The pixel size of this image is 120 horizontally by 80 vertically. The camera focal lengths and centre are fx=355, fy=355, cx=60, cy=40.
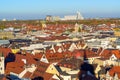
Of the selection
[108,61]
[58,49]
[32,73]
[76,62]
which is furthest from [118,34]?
[32,73]

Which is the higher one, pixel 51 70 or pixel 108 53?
pixel 51 70

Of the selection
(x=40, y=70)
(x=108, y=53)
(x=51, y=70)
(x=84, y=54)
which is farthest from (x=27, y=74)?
(x=108, y=53)

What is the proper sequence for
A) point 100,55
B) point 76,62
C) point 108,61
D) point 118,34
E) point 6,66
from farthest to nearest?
point 118,34
point 100,55
point 108,61
point 76,62
point 6,66

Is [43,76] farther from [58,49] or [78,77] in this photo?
[58,49]

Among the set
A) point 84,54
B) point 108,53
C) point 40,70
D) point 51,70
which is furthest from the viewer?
point 108,53

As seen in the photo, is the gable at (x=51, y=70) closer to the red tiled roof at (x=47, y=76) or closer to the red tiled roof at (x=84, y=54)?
the red tiled roof at (x=47, y=76)

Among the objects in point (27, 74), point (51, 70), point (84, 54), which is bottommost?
point (84, 54)

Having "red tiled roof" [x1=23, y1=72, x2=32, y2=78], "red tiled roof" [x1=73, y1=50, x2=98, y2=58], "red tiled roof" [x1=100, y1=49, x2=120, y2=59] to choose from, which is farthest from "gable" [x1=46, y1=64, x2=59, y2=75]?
"red tiled roof" [x1=100, y1=49, x2=120, y2=59]

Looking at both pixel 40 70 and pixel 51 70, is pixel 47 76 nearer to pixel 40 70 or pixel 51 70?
pixel 40 70

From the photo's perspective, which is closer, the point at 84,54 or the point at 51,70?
the point at 51,70

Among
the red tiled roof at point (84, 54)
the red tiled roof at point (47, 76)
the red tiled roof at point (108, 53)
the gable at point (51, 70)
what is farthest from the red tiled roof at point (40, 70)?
the red tiled roof at point (108, 53)

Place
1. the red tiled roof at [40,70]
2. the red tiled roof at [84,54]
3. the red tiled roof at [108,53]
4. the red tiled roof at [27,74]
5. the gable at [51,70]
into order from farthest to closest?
the red tiled roof at [108,53], the red tiled roof at [84,54], the gable at [51,70], the red tiled roof at [27,74], the red tiled roof at [40,70]
